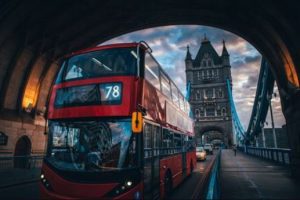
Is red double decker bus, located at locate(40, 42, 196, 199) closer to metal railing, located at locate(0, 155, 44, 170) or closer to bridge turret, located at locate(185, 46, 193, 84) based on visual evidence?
metal railing, located at locate(0, 155, 44, 170)

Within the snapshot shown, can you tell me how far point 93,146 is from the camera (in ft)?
16.7

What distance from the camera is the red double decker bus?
4871mm

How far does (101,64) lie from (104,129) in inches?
72.0

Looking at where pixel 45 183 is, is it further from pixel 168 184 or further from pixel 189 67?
pixel 189 67

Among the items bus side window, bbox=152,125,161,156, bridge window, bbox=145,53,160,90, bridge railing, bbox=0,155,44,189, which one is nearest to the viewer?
bus side window, bbox=152,125,161,156

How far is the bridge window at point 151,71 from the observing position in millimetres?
6714

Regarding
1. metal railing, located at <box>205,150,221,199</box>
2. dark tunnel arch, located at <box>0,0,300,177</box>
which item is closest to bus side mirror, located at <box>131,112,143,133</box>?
metal railing, located at <box>205,150,221,199</box>

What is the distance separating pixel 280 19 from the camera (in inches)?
447

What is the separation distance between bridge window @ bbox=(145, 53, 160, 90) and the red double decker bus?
90 millimetres

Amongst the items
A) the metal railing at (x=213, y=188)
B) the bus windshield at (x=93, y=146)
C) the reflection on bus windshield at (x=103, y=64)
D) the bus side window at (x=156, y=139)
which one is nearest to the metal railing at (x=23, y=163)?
the reflection on bus windshield at (x=103, y=64)

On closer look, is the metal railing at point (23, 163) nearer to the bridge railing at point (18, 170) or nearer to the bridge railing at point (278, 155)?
the bridge railing at point (18, 170)

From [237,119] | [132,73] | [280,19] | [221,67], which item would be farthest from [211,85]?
[132,73]

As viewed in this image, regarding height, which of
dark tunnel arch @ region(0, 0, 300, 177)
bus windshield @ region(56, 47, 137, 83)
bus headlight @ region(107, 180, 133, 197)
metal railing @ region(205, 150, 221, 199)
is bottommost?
bus headlight @ region(107, 180, 133, 197)

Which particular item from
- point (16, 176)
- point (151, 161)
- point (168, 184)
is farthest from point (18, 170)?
point (151, 161)
